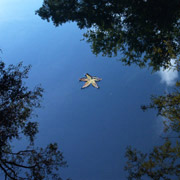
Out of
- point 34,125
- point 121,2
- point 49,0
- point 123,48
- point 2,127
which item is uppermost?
point 49,0

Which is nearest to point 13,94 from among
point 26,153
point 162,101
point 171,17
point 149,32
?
point 26,153

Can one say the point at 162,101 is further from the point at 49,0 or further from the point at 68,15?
the point at 49,0

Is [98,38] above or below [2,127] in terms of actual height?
above

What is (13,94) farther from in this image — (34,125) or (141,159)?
(141,159)

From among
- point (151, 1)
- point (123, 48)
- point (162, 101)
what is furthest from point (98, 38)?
point (162, 101)

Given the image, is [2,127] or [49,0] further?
[49,0]

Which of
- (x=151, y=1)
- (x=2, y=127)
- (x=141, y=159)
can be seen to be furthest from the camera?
(x=151, y=1)

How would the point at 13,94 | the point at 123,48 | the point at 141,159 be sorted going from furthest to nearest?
1. the point at 123,48
2. the point at 141,159
3. the point at 13,94
